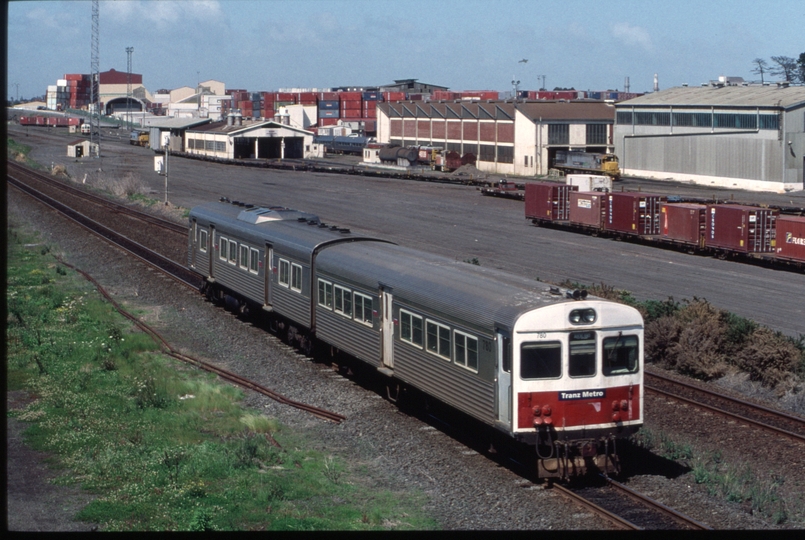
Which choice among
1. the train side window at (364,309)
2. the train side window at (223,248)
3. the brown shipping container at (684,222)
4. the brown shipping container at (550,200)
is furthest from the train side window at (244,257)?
the brown shipping container at (550,200)

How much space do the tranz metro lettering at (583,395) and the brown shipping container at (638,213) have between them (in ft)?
115

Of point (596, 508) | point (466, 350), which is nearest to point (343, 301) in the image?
point (466, 350)

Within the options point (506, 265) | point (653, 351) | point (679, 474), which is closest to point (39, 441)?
point (679, 474)

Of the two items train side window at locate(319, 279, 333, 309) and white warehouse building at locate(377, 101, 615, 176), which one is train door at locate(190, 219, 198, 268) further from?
white warehouse building at locate(377, 101, 615, 176)

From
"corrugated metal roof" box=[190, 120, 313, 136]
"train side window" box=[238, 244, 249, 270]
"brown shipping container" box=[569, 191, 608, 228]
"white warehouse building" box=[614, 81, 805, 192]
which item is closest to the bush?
"train side window" box=[238, 244, 249, 270]

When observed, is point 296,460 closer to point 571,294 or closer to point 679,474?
point 571,294

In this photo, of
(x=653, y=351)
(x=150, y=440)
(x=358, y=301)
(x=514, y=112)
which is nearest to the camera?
(x=150, y=440)

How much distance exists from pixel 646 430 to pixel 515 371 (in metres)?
4.42

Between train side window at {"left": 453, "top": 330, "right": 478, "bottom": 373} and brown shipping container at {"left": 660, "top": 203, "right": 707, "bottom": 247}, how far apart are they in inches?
1251

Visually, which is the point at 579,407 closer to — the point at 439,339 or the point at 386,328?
the point at 439,339

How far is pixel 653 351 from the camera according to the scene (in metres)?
23.3

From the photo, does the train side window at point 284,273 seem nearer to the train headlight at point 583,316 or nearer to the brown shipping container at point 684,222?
the train headlight at point 583,316

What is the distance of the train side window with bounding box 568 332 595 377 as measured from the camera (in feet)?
44.1

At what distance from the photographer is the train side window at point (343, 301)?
1911cm
